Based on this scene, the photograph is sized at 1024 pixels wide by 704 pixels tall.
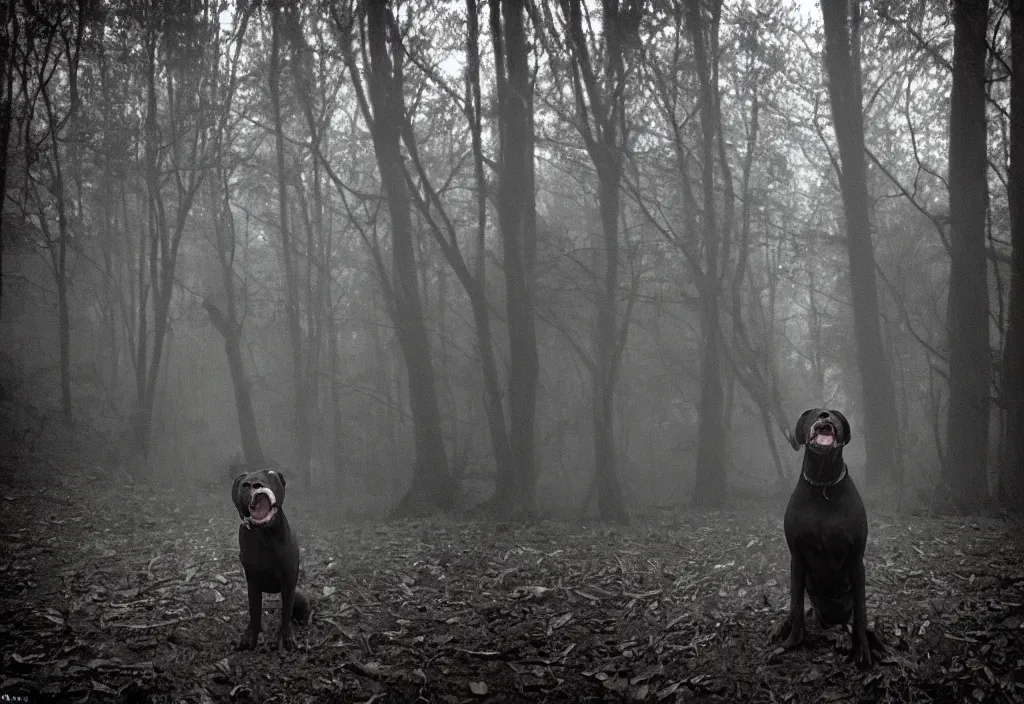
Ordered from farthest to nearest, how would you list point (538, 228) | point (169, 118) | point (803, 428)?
point (169, 118) → point (538, 228) → point (803, 428)

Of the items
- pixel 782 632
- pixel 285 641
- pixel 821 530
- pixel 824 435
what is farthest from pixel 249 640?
pixel 824 435

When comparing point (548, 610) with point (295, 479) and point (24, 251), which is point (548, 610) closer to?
point (295, 479)

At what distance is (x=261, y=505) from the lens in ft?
12.0

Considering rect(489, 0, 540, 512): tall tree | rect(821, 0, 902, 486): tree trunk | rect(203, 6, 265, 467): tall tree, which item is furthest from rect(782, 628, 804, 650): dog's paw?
rect(203, 6, 265, 467): tall tree

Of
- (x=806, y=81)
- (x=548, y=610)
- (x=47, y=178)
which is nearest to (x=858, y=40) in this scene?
(x=806, y=81)

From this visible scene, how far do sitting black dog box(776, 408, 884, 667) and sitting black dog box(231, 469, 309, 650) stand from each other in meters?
2.94

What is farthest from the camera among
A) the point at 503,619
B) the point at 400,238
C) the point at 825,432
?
the point at 400,238

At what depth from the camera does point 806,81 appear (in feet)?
43.7

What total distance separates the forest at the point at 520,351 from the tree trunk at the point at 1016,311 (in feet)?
0.12

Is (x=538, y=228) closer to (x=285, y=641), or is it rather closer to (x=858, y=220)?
(x=858, y=220)

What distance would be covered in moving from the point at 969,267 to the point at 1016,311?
768 mm

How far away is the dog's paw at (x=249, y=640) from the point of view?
161 inches

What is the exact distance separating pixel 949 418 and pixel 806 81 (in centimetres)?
808

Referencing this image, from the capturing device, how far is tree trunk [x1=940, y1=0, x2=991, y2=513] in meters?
7.88
